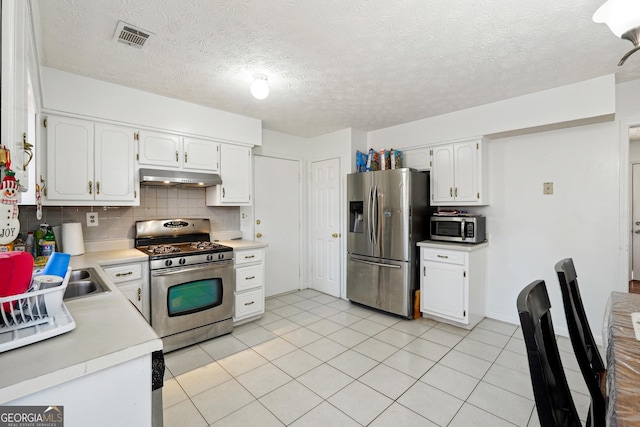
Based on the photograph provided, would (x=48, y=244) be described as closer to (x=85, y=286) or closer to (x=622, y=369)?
(x=85, y=286)

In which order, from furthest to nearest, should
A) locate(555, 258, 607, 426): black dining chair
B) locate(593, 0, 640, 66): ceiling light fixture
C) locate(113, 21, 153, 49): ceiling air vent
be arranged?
locate(113, 21, 153, 49): ceiling air vent
locate(593, 0, 640, 66): ceiling light fixture
locate(555, 258, 607, 426): black dining chair

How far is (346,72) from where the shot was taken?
2365mm

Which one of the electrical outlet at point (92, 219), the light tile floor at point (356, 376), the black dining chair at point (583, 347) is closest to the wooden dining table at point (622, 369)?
the black dining chair at point (583, 347)

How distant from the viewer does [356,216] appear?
385 centimetres

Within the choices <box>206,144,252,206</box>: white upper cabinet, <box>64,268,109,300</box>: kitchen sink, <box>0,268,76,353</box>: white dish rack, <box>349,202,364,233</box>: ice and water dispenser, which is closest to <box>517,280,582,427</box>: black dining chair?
<box>0,268,76,353</box>: white dish rack

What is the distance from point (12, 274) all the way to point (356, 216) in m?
3.29

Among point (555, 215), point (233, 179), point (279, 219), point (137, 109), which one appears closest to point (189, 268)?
point (233, 179)

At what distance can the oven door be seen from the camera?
2.54 m

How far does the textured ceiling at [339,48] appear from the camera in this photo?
164 cm

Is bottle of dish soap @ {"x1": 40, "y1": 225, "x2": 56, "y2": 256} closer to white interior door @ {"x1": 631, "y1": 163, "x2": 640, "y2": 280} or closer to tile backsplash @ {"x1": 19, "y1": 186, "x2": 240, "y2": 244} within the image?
tile backsplash @ {"x1": 19, "y1": 186, "x2": 240, "y2": 244}

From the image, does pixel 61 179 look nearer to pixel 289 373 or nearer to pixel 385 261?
pixel 289 373

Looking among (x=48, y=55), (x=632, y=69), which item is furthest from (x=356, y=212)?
(x=48, y=55)

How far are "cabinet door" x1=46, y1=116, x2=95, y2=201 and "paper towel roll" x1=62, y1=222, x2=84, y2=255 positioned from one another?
11.2 inches

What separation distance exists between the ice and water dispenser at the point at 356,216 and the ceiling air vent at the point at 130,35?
8.94 feet
